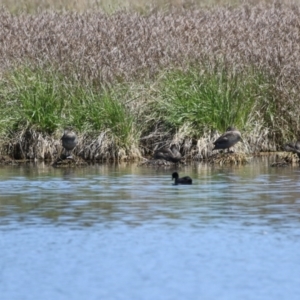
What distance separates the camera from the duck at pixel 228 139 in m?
19.5

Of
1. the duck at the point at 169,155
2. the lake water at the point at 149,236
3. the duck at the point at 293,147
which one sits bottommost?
the lake water at the point at 149,236

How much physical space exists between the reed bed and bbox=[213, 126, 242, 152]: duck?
118 cm

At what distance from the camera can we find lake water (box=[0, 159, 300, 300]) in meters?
9.91

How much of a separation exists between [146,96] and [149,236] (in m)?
10.1

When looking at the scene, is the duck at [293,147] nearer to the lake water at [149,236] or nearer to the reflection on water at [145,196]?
the reflection on water at [145,196]

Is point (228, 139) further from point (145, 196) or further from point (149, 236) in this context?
point (149, 236)

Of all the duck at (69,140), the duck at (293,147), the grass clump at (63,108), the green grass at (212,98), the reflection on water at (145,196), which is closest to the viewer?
the reflection on water at (145,196)

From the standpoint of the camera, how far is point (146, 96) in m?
22.3

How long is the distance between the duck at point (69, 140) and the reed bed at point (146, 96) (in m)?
0.91

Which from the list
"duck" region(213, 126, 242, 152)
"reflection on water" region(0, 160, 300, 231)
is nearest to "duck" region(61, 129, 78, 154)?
"reflection on water" region(0, 160, 300, 231)

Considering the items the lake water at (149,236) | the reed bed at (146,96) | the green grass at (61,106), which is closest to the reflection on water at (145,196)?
the lake water at (149,236)

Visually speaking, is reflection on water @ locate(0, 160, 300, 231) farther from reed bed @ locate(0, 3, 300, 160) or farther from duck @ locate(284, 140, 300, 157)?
reed bed @ locate(0, 3, 300, 160)

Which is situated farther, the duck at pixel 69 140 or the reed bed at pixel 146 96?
the reed bed at pixel 146 96

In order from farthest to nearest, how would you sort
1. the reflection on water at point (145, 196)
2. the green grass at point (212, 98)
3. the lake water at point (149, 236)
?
the green grass at point (212, 98) → the reflection on water at point (145, 196) → the lake water at point (149, 236)
